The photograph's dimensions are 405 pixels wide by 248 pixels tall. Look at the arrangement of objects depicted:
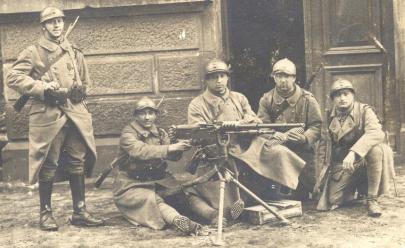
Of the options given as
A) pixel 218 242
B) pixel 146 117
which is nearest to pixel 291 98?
pixel 146 117

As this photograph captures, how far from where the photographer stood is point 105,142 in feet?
26.1

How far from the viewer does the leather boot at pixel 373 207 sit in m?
5.93

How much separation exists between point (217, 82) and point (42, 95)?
1.70m

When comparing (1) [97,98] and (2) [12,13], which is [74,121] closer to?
(1) [97,98]

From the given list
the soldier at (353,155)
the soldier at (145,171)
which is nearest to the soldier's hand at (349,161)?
the soldier at (353,155)

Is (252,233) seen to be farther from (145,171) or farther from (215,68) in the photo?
(215,68)

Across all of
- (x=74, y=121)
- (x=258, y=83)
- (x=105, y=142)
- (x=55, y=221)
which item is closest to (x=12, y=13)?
(x=105, y=142)

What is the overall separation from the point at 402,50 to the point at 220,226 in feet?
13.2

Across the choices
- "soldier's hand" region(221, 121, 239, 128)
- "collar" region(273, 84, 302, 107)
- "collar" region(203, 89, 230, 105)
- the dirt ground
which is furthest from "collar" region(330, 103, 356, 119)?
"soldier's hand" region(221, 121, 239, 128)

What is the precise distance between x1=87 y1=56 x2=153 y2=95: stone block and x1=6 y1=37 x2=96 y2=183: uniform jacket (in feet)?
6.01

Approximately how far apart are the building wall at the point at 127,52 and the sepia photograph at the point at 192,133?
13 mm

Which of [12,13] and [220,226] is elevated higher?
[12,13]

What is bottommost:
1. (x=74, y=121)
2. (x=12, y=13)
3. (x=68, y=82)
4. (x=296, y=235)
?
(x=296, y=235)

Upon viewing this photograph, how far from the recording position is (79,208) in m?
6.14
